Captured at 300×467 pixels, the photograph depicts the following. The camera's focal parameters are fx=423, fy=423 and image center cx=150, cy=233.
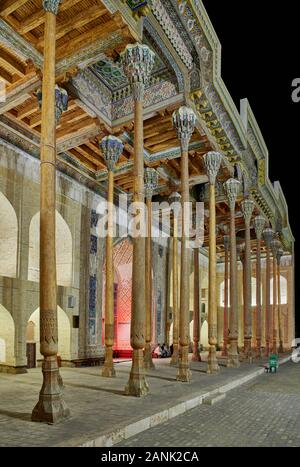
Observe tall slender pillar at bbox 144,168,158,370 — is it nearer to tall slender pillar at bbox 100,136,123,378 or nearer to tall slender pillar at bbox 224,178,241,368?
tall slender pillar at bbox 100,136,123,378

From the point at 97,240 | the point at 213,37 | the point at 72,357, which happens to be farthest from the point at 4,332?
the point at 213,37

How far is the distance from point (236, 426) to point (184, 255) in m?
4.36

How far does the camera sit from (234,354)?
13.5 meters

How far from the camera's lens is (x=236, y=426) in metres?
5.72

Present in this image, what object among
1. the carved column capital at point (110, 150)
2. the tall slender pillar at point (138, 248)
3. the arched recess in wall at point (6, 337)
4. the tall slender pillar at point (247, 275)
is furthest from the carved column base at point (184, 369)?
the tall slender pillar at point (247, 275)

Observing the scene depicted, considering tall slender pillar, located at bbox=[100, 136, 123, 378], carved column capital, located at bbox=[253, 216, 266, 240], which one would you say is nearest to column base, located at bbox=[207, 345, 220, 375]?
tall slender pillar, located at bbox=[100, 136, 123, 378]

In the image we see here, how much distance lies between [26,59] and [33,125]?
3.20m

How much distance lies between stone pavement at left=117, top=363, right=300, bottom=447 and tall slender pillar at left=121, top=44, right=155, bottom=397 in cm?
108

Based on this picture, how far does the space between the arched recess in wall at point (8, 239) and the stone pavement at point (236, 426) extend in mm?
6320

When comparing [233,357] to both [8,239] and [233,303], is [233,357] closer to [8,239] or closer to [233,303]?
[233,303]

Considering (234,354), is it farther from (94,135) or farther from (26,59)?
(26,59)

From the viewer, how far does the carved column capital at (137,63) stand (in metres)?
7.56

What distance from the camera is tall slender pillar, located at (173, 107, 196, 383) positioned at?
915cm

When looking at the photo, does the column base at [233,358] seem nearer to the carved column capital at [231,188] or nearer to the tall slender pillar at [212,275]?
the tall slender pillar at [212,275]
